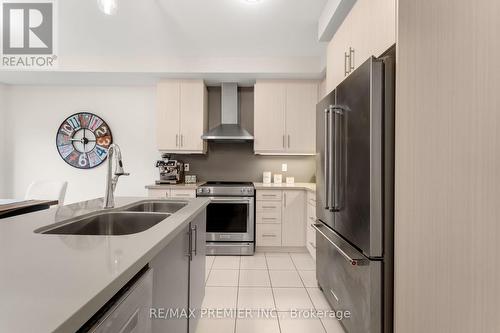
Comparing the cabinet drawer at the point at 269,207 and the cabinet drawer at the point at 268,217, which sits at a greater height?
the cabinet drawer at the point at 269,207

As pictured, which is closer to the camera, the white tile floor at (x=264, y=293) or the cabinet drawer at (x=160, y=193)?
the white tile floor at (x=264, y=293)

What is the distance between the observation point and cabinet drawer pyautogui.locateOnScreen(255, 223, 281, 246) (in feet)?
13.2

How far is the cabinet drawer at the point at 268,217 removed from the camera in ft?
13.2

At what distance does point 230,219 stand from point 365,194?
8.45 ft

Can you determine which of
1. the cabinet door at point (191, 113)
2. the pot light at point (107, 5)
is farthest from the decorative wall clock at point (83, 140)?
the pot light at point (107, 5)

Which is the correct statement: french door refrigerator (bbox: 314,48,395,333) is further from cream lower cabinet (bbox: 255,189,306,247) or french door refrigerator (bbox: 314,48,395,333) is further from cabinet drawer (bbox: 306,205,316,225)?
cream lower cabinet (bbox: 255,189,306,247)

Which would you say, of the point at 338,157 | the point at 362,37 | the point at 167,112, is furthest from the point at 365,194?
the point at 167,112

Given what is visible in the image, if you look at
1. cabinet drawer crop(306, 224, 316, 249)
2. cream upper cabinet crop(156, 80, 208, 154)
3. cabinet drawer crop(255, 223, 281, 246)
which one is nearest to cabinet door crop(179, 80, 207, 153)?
cream upper cabinet crop(156, 80, 208, 154)

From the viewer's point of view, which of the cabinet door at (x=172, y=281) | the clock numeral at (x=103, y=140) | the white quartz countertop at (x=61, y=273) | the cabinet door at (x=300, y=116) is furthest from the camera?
the clock numeral at (x=103, y=140)

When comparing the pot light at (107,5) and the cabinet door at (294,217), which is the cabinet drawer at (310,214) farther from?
the pot light at (107,5)

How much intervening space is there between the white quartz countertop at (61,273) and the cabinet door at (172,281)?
0.42ft

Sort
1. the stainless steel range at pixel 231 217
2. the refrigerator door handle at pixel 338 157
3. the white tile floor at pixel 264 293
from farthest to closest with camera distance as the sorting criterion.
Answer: the stainless steel range at pixel 231 217
the white tile floor at pixel 264 293
the refrigerator door handle at pixel 338 157

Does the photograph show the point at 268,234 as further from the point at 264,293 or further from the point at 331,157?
the point at 331,157

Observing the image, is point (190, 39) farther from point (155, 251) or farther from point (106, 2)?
point (155, 251)
